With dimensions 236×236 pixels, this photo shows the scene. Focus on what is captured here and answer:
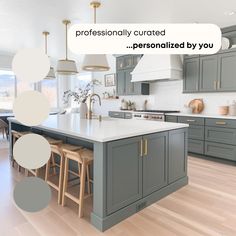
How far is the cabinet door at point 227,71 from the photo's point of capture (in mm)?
3854

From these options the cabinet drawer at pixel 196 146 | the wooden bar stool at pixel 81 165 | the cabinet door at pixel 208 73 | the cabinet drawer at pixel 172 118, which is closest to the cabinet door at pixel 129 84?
the cabinet drawer at pixel 172 118

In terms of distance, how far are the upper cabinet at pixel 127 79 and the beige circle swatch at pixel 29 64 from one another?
514 centimetres

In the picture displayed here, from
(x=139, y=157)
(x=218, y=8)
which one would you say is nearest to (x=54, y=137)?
(x=139, y=157)

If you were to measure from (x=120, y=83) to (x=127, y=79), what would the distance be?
12.9 inches

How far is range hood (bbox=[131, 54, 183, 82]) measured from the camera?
4.48 metres

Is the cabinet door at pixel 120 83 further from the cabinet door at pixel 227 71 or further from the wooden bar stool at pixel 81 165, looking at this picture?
the wooden bar stool at pixel 81 165

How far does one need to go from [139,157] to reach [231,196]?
51.7 inches

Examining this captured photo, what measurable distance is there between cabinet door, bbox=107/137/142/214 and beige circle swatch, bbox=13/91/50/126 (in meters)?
1.30

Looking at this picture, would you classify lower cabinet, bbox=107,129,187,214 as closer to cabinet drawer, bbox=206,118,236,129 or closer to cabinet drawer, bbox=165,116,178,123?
cabinet drawer, bbox=206,118,236,129

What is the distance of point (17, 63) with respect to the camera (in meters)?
0.51

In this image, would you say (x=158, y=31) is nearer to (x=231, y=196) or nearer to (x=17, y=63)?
(x=17, y=63)

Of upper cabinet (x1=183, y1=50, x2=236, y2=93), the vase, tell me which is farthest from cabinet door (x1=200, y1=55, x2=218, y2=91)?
the vase

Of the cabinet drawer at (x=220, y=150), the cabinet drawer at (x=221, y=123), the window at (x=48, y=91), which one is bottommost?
the cabinet drawer at (x=220, y=150)

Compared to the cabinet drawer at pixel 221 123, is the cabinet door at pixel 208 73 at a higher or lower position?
higher
